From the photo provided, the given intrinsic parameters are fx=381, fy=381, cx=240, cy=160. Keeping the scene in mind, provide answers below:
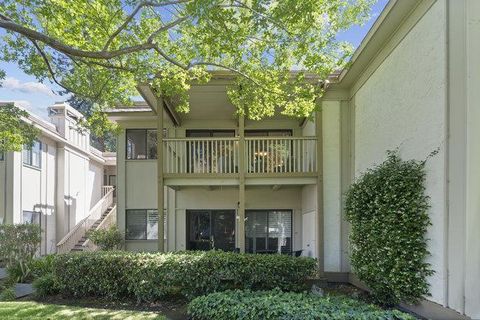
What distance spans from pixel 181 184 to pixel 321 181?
14.5 ft

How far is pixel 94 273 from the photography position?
29.3 ft

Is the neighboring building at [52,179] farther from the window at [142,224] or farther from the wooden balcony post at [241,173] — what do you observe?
the wooden balcony post at [241,173]

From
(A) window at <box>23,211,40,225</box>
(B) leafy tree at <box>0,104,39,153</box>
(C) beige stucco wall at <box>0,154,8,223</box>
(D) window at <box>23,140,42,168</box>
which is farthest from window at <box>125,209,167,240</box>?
(D) window at <box>23,140,42,168</box>

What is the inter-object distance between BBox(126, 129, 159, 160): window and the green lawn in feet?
26.1

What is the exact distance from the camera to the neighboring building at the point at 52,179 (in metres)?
15.5

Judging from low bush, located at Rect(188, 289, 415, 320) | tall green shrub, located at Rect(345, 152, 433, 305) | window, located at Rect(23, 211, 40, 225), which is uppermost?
tall green shrub, located at Rect(345, 152, 433, 305)

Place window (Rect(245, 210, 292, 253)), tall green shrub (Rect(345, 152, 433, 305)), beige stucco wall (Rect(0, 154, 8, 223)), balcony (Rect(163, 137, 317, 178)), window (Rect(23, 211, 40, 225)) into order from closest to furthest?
tall green shrub (Rect(345, 152, 433, 305)), balcony (Rect(163, 137, 317, 178)), window (Rect(245, 210, 292, 253)), beige stucco wall (Rect(0, 154, 8, 223)), window (Rect(23, 211, 40, 225))

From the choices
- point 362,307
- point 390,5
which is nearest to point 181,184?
point 362,307

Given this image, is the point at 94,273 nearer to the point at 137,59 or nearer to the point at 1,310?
the point at 1,310

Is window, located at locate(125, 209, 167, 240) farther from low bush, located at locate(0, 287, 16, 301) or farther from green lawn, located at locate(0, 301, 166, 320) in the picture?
green lawn, located at locate(0, 301, 166, 320)

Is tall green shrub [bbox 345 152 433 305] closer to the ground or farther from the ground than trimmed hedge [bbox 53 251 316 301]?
farther from the ground

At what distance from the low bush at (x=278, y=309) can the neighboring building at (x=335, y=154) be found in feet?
3.97

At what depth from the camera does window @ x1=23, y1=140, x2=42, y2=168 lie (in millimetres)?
16634

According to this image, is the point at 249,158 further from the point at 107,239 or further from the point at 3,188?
the point at 3,188
